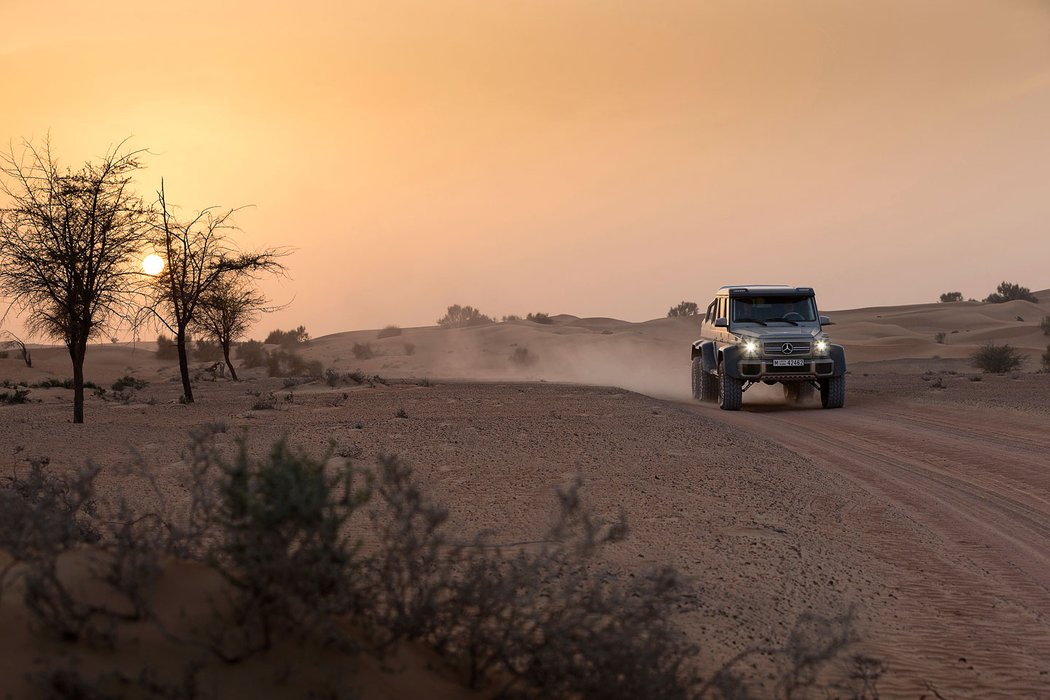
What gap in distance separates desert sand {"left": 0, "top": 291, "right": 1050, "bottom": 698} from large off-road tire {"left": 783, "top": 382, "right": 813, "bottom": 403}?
0.63 m

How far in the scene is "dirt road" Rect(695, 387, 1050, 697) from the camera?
5.64m

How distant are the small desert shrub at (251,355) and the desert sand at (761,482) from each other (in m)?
33.7

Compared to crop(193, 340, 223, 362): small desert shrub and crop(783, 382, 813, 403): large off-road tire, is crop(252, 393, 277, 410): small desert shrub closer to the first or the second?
crop(783, 382, 813, 403): large off-road tire

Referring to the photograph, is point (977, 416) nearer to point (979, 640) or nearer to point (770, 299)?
point (770, 299)

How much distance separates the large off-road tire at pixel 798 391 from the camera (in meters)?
23.7

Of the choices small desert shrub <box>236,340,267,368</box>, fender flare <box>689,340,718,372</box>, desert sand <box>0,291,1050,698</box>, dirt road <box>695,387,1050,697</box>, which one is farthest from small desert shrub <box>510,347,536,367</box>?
dirt road <box>695,387,1050,697</box>

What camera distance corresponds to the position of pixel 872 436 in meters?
15.4

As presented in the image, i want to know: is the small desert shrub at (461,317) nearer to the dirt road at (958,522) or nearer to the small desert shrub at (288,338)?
the small desert shrub at (288,338)

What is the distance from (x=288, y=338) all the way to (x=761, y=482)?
78.3 m

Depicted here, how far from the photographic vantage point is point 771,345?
20688mm

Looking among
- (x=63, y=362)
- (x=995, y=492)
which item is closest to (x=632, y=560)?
(x=995, y=492)

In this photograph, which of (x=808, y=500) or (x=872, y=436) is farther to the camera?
(x=872, y=436)

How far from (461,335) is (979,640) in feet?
243

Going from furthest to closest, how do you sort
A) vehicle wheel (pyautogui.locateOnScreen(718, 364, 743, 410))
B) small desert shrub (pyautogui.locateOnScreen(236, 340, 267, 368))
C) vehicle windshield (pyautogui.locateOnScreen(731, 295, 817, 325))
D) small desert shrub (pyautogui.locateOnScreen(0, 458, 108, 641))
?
small desert shrub (pyautogui.locateOnScreen(236, 340, 267, 368)) → vehicle windshield (pyautogui.locateOnScreen(731, 295, 817, 325)) → vehicle wheel (pyautogui.locateOnScreen(718, 364, 743, 410)) → small desert shrub (pyautogui.locateOnScreen(0, 458, 108, 641))
